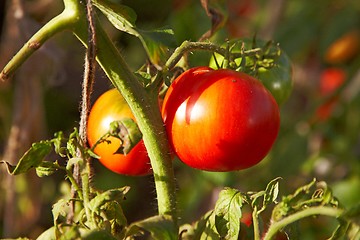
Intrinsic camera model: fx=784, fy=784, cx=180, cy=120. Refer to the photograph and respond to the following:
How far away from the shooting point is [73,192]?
98cm

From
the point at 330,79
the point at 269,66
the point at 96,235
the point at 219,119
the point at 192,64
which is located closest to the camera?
the point at 96,235

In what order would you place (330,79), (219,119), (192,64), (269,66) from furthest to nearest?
(330,79)
(192,64)
(269,66)
(219,119)

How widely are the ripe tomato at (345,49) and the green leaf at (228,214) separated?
6.85 feet

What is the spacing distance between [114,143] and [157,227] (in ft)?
0.60

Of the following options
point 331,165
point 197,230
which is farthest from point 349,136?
point 197,230

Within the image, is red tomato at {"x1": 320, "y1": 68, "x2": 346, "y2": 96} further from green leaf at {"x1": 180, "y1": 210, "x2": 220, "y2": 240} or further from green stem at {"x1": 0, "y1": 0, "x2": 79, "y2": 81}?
green stem at {"x1": 0, "y1": 0, "x2": 79, "y2": 81}

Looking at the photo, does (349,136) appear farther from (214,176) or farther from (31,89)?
(31,89)

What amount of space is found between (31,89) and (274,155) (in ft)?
2.83

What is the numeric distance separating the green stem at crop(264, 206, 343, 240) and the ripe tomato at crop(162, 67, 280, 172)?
0.10 metres

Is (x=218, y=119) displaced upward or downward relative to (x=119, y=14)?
downward

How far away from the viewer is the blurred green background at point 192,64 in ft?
6.33

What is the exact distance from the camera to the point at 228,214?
0.98m

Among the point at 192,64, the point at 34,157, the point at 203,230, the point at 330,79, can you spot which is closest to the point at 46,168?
the point at 34,157

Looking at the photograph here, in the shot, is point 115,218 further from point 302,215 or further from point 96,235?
point 302,215
